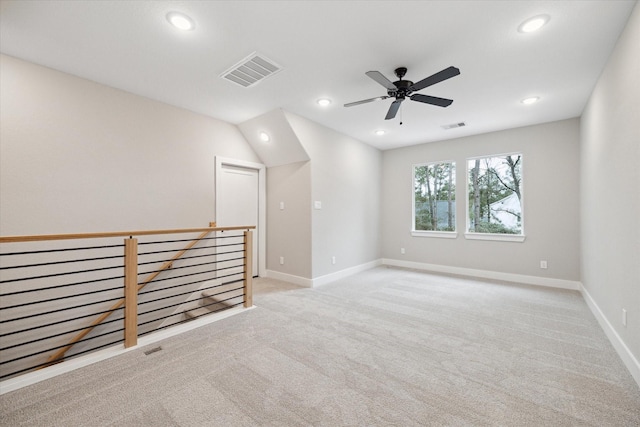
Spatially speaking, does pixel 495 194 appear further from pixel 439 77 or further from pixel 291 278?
pixel 291 278

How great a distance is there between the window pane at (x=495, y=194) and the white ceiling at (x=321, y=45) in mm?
1399

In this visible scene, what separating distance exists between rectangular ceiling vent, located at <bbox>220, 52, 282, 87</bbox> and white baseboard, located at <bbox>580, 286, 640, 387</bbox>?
3.88 metres

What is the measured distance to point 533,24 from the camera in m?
2.16

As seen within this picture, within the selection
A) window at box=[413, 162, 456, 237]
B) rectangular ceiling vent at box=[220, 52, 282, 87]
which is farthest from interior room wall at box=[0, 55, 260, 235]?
window at box=[413, 162, 456, 237]

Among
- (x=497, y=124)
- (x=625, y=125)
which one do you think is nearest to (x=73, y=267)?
(x=625, y=125)

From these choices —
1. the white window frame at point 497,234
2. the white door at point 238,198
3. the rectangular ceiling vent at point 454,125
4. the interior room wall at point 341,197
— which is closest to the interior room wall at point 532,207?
the white window frame at point 497,234

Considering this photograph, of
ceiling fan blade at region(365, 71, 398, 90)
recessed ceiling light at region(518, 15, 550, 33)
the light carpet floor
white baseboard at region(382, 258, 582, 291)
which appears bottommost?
the light carpet floor

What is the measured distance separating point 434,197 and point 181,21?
5.14m

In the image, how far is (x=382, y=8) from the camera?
2018 millimetres

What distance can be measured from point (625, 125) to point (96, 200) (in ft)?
17.0

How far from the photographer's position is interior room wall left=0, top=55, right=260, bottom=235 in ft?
8.64

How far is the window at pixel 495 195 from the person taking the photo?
4809mm

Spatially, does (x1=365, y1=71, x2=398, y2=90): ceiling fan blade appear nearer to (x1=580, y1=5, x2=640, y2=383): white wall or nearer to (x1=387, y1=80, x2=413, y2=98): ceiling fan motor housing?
(x1=387, y1=80, x2=413, y2=98): ceiling fan motor housing

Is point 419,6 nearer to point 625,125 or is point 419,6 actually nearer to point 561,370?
point 625,125
